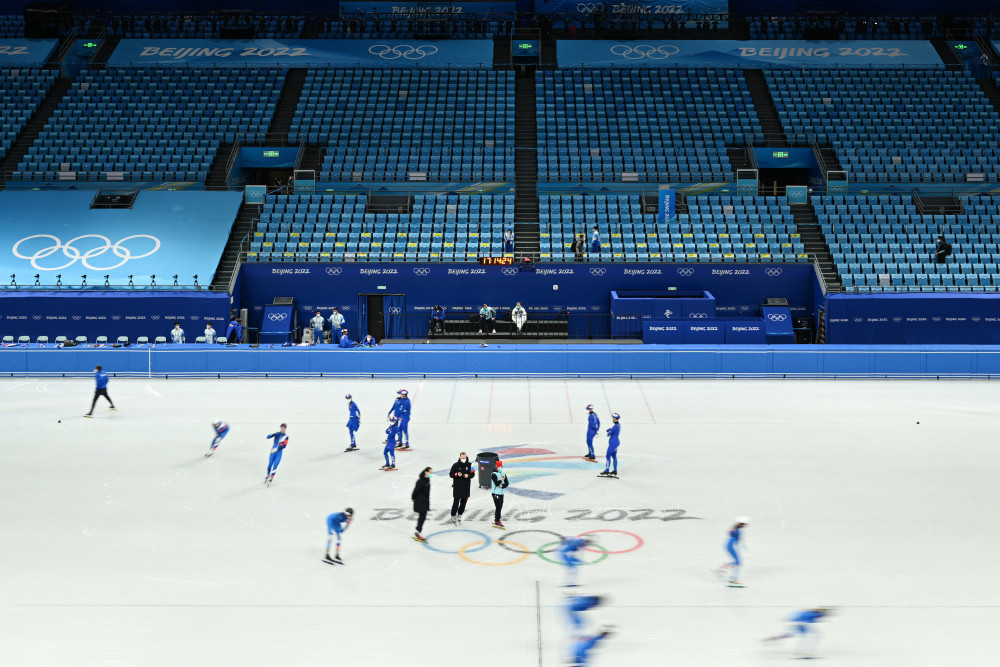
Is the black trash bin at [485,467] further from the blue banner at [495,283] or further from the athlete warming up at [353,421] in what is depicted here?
the blue banner at [495,283]

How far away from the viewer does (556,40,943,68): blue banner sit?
48.2 metres

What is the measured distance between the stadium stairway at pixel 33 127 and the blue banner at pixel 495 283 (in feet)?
48.2

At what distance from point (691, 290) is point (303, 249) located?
16.1 m

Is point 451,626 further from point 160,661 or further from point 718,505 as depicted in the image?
point 718,505

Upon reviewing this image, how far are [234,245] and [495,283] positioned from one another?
1126 cm

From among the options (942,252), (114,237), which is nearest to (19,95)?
(114,237)

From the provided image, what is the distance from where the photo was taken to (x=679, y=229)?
38.2 metres

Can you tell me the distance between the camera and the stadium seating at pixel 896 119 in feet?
136

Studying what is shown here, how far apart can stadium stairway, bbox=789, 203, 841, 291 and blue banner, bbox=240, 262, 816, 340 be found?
0.70 meters

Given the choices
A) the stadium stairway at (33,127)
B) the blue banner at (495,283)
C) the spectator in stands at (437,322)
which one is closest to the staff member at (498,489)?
the spectator in stands at (437,322)

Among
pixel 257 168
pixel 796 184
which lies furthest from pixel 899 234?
pixel 257 168

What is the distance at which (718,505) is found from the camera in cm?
1716

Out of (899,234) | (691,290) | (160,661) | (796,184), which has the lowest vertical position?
(160,661)

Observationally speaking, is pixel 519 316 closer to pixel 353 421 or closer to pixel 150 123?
pixel 353 421
